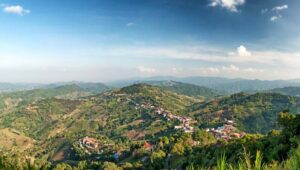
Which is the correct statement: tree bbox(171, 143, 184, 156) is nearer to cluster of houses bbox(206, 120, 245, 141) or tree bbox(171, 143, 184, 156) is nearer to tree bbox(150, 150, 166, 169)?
tree bbox(150, 150, 166, 169)

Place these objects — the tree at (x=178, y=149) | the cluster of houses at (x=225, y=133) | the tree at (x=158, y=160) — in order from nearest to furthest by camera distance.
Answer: the tree at (x=158, y=160)
the tree at (x=178, y=149)
the cluster of houses at (x=225, y=133)

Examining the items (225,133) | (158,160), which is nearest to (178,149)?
(158,160)

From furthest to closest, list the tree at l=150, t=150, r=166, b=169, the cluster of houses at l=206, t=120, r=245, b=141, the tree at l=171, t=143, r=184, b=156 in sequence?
the cluster of houses at l=206, t=120, r=245, b=141
the tree at l=171, t=143, r=184, b=156
the tree at l=150, t=150, r=166, b=169

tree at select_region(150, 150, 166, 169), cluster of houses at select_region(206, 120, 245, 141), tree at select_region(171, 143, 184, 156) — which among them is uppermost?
tree at select_region(171, 143, 184, 156)

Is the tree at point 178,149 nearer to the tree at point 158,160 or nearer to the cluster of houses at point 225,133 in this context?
the tree at point 158,160

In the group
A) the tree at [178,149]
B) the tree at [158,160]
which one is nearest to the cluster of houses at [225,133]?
the tree at [178,149]

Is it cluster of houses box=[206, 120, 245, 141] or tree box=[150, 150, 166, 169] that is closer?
tree box=[150, 150, 166, 169]

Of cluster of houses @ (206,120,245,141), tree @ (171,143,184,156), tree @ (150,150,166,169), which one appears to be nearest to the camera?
tree @ (150,150,166,169)

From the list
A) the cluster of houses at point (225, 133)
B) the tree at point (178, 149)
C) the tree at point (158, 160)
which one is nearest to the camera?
the tree at point (158, 160)

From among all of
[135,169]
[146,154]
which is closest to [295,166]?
[135,169]

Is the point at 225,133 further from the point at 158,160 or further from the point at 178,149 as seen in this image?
the point at 158,160

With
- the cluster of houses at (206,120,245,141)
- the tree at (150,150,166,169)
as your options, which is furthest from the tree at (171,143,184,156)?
the cluster of houses at (206,120,245,141)

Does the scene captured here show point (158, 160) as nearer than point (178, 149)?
Yes
